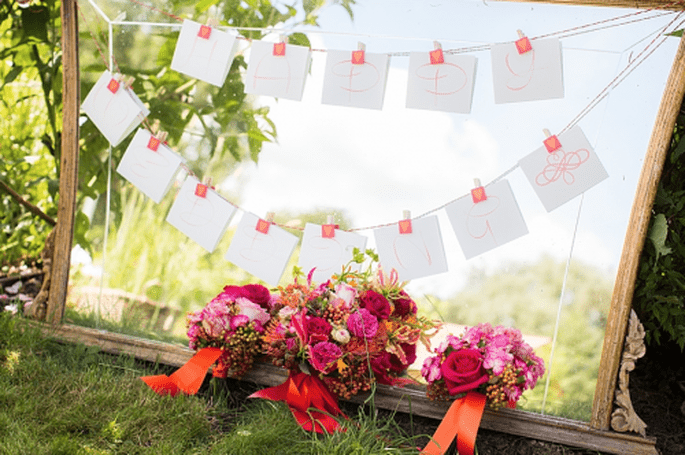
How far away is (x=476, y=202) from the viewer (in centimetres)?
157

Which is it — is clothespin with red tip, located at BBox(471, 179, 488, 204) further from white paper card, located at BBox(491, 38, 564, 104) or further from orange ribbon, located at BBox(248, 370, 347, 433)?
orange ribbon, located at BBox(248, 370, 347, 433)

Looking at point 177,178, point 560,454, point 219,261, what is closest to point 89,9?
point 177,178

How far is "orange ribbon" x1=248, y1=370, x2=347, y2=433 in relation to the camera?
1402mm

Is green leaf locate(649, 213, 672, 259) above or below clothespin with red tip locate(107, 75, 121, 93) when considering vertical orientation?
below

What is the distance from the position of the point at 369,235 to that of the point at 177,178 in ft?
2.37

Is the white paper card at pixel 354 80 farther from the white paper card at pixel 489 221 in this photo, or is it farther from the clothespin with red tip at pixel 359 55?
the white paper card at pixel 489 221

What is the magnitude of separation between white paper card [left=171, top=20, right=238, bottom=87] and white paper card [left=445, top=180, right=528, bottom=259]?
83 centimetres

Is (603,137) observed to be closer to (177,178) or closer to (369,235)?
(369,235)

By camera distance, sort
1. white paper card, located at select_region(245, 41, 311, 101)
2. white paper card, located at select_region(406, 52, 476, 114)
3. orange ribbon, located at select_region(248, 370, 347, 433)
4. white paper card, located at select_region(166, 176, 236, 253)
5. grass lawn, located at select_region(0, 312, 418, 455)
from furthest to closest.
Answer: white paper card, located at select_region(166, 176, 236, 253), white paper card, located at select_region(245, 41, 311, 101), white paper card, located at select_region(406, 52, 476, 114), orange ribbon, located at select_region(248, 370, 347, 433), grass lawn, located at select_region(0, 312, 418, 455)

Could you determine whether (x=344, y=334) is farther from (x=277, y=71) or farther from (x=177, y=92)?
(x=177, y=92)

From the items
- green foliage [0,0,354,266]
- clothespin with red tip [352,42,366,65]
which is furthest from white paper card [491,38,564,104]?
green foliage [0,0,354,266]

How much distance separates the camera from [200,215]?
5.97 feet

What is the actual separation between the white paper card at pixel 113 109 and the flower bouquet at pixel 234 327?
2.24 ft

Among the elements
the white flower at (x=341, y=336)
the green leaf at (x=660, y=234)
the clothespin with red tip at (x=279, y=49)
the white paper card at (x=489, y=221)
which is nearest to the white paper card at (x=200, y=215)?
the clothespin with red tip at (x=279, y=49)
